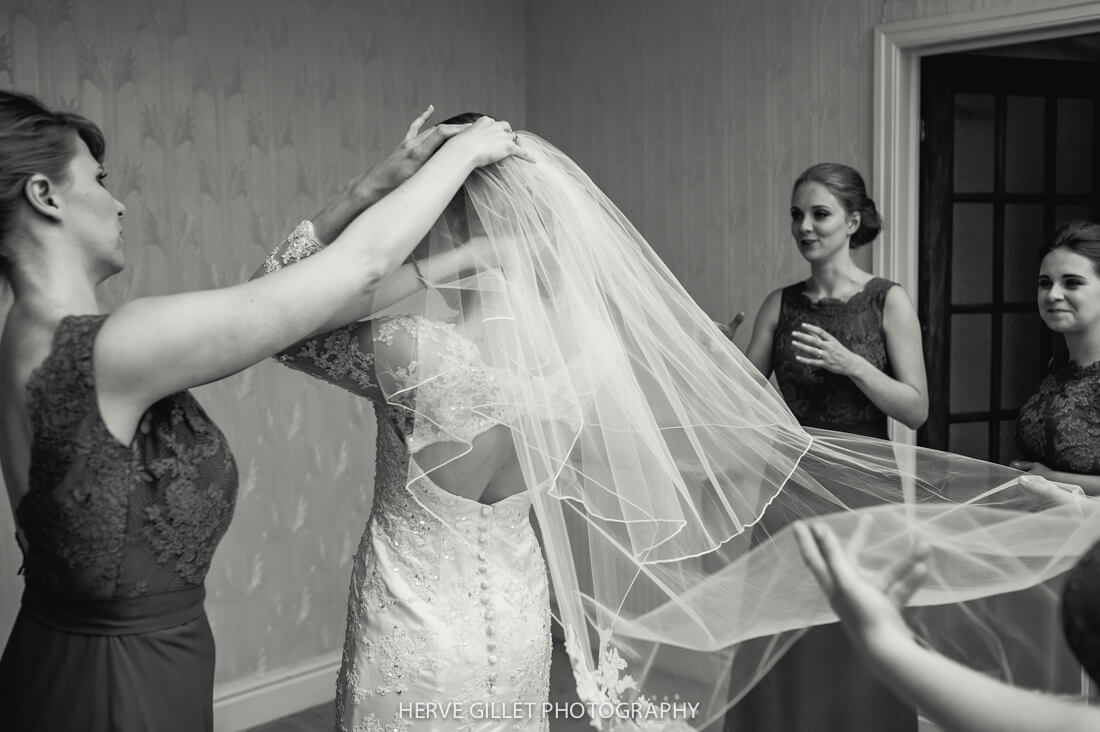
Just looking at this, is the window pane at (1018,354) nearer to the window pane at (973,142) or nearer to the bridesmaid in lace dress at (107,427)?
the window pane at (973,142)

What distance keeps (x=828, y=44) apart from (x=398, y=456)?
2.57m

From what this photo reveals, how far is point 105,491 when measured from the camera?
1.28 meters

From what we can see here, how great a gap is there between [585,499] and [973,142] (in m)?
2.79

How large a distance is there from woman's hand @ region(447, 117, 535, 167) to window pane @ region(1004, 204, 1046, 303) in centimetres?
283

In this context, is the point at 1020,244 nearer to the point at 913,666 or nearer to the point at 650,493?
the point at 650,493

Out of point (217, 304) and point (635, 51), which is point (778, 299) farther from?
point (217, 304)

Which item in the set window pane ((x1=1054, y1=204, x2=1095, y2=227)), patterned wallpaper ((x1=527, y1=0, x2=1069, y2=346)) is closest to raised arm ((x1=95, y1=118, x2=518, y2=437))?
patterned wallpaper ((x1=527, y1=0, x2=1069, y2=346))

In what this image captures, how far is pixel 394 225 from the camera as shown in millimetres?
1404

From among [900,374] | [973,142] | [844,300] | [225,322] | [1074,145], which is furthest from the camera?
[1074,145]

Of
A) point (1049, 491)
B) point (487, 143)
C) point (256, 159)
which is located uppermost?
point (256, 159)

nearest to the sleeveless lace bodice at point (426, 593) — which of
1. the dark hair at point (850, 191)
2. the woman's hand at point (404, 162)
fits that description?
the woman's hand at point (404, 162)

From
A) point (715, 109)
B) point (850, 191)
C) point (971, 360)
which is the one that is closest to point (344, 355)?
point (850, 191)

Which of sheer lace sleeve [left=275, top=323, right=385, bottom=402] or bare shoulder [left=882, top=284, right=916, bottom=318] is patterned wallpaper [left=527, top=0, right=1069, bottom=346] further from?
sheer lace sleeve [left=275, top=323, right=385, bottom=402]

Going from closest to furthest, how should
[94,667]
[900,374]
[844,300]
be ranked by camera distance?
[94,667]
[900,374]
[844,300]
